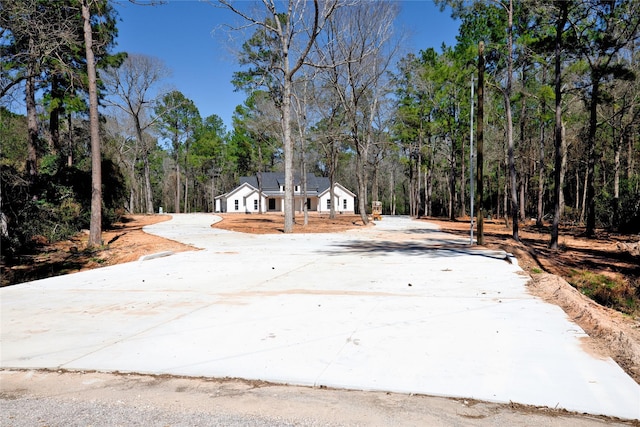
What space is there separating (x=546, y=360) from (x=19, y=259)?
48.6 feet

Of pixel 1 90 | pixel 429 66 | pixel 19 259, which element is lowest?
pixel 19 259

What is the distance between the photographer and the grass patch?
8.93 metres

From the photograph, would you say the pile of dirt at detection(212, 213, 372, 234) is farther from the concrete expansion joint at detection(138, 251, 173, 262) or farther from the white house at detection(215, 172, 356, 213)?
the white house at detection(215, 172, 356, 213)

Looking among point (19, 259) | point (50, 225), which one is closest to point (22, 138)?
point (50, 225)

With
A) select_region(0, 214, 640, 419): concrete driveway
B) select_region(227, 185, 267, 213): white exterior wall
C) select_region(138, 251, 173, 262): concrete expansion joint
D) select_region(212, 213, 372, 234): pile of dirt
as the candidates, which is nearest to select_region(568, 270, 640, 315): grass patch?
select_region(0, 214, 640, 419): concrete driveway

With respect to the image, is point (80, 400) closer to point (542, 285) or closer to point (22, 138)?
point (542, 285)

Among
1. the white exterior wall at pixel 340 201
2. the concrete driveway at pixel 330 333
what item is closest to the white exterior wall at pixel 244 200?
the white exterior wall at pixel 340 201

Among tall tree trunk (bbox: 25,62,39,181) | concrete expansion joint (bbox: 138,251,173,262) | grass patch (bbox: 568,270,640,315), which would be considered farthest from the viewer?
tall tree trunk (bbox: 25,62,39,181)

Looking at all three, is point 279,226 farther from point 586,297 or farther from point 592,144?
point 586,297

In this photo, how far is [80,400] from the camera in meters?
2.99

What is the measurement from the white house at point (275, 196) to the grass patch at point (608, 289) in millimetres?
45656

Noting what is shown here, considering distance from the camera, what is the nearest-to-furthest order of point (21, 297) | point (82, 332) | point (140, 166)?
point (82, 332) → point (21, 297) → point (140, 166)

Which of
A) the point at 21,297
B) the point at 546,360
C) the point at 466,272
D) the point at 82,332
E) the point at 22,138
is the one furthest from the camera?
the point at 22,138

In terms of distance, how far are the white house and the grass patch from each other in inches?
1797
